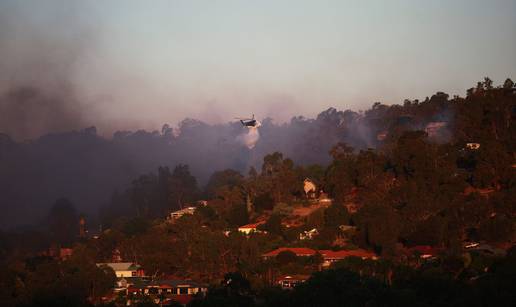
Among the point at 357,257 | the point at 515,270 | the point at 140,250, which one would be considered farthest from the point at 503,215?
the point at 140,250

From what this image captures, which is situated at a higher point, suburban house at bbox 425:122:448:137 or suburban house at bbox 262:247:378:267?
suburban house at bbox 425:122:448:137

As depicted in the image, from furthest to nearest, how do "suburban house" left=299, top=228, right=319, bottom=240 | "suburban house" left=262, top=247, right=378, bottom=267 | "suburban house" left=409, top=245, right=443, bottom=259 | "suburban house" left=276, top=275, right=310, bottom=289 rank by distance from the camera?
1. "suburban house" left=299, top=228, right=319, bottom=240
2. "suburban house" left=262, top=247, right=378, bottom=267
3. "suburban house" left=409, top=245, right=443, bottom=259
4. "suburban house" left=276, top=275, right=310, bottom=289

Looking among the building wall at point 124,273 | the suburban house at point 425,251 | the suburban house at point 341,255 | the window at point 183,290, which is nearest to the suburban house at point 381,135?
the suburban house at point 341,255

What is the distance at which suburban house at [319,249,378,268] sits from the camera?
45781 millimetres

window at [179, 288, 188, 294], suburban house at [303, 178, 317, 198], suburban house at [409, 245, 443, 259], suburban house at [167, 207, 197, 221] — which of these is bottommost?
window at [179, 288, 188, 294]

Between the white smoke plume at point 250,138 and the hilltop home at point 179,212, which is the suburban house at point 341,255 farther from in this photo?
the white smoke plume at point 250,138

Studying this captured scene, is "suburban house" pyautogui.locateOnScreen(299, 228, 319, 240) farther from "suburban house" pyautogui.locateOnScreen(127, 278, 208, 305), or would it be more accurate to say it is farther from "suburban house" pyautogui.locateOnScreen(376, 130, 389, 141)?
"suburban house" pyautogui.locateOnScreen(376, 130, 389, 141)

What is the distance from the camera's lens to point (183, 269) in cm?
4856

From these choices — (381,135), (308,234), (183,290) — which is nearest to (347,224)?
(308,234)

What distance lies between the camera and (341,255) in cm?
4638

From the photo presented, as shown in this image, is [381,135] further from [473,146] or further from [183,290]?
[183,290]

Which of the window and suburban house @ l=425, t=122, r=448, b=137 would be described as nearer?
the window

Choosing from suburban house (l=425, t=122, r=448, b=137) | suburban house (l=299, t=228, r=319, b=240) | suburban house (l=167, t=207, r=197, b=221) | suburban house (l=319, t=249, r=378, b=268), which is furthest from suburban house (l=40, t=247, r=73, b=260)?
suburban house (l=425, t=122, r=448, b=137)

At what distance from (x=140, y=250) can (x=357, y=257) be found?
48.5 feet
